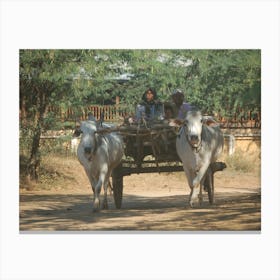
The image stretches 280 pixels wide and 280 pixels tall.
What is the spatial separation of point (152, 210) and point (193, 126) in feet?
5.01

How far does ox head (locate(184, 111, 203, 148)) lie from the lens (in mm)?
13461

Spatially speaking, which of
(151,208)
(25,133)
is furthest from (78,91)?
(151,208)

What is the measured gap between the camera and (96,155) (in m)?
Result: 14.0

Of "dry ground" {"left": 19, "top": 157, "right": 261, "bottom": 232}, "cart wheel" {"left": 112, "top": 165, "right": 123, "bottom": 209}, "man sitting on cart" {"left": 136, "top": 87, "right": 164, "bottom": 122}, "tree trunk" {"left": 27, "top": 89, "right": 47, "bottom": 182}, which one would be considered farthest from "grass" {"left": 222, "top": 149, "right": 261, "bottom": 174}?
"tree trunk" {"left": 27, "top": 89, "right": 47, "bottom": 182}

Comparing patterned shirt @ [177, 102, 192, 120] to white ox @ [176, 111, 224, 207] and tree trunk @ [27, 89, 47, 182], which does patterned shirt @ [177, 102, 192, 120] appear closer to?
white ox @ [176, 111, 224, 207]

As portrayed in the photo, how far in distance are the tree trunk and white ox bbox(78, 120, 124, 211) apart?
2.98 feet

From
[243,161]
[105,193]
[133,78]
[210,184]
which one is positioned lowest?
[105,193]

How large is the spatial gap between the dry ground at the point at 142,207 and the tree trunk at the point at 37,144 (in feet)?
0.68

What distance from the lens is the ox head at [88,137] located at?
45.0 feet

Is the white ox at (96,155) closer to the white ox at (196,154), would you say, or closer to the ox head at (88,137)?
the ox head at (88,137)

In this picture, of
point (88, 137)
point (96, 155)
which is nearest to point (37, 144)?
point (96, 155)

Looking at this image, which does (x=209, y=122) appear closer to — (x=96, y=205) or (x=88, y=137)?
(x=88, y=137)
